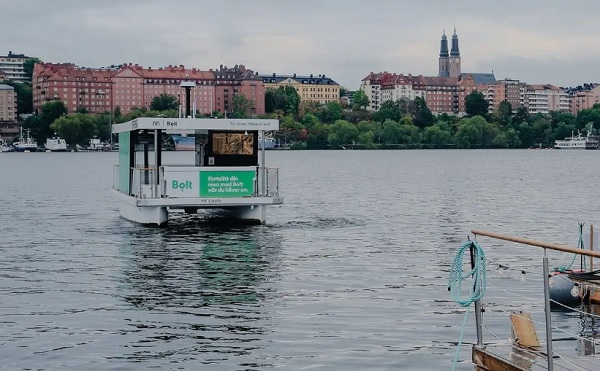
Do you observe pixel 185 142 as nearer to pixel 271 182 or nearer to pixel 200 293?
pixel 271 182

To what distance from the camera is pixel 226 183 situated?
37688mm

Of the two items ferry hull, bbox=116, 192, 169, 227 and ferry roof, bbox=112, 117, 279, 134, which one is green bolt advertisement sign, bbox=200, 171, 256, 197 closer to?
ferry roof, bbox=112, 117, 279, 134

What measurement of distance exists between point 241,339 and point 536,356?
21.7 feet

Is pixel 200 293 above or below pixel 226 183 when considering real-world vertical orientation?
below

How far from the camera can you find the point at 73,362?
18.1 metres

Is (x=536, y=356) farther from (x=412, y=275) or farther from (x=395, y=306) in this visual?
(x=412, y=275)

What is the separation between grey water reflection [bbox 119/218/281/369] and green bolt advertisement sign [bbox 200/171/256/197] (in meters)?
1.33

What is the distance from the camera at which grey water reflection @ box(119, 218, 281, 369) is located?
62.2 ft

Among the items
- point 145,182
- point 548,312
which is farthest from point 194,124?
point 548,312

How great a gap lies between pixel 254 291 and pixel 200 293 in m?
1.21

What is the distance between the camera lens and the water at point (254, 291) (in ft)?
61.4

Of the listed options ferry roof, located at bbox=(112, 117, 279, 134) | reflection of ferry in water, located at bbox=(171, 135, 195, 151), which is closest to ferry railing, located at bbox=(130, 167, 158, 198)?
ferry roof, located at bbox=(112, 117, 279, 134)

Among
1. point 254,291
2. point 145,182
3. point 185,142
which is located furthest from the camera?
point 185,142

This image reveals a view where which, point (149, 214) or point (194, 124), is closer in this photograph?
point (194, 124)
